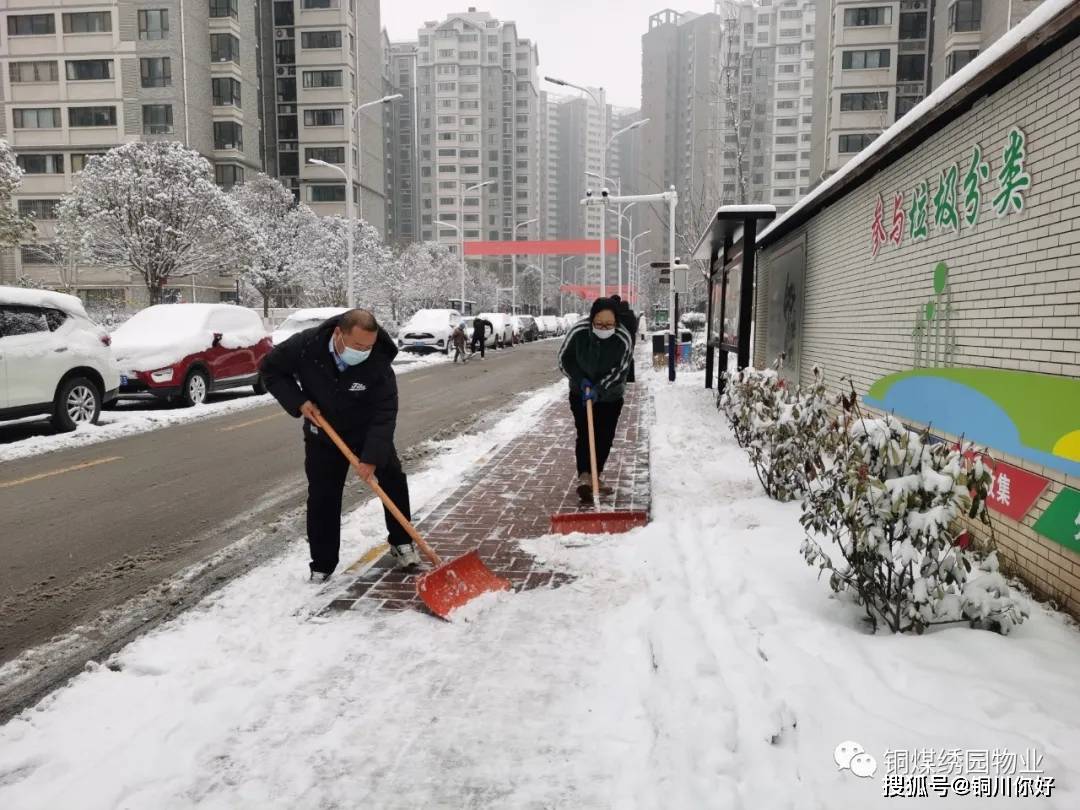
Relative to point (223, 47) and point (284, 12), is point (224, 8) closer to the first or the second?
point (223, 47)

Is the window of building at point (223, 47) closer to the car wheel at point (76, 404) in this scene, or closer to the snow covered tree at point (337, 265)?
the snow covered tree at point (337, 265)

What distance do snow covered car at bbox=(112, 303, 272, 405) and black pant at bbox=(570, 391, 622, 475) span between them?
23.0 feet

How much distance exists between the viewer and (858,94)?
52.7 m

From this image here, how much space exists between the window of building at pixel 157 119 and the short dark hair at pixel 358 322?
2198 inches

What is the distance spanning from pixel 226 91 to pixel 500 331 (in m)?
34.4

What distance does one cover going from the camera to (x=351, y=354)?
4438 mm

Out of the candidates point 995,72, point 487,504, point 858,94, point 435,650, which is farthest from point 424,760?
point 858,94

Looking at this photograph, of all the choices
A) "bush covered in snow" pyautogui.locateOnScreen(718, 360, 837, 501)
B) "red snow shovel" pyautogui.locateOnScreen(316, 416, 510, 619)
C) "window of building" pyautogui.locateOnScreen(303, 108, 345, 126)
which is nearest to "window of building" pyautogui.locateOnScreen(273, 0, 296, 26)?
"window of building" pyautogui.locateOnScreen(303, 108, 345, 126)

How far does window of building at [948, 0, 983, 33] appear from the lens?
145 ft

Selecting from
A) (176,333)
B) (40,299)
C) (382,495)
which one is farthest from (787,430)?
(176,333)

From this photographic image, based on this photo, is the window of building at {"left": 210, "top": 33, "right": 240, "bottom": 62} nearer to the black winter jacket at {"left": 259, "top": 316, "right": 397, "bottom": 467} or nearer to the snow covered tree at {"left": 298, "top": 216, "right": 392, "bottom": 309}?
the snow covered tree at {"left": 298, "top": 216, "right": 392, "bottom": 309}

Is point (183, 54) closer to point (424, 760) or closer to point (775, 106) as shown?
point (424, 760)

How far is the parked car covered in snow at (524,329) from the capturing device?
3991cm

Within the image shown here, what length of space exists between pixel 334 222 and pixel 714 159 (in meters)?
23.8
